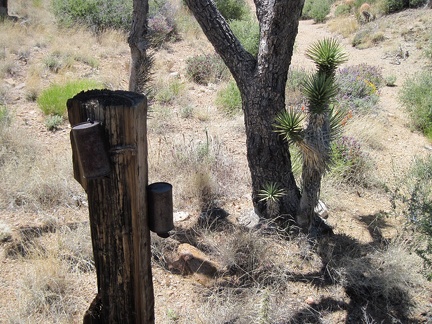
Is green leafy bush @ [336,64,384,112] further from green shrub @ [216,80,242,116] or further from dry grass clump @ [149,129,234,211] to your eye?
dry grass clump @ [149,129,234,211]

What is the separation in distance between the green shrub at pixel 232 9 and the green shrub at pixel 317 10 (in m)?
5.27

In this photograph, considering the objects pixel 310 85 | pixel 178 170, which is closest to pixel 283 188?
pixel 310 85

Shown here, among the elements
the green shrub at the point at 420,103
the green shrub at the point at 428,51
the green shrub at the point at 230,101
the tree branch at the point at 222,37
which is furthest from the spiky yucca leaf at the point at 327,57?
the green shrub at the point at 428,51

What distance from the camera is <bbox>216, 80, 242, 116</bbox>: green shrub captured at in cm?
792

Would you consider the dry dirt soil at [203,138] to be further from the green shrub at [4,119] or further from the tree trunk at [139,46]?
the tree trunk at [139,46]

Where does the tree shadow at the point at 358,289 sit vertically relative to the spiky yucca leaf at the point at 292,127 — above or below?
below

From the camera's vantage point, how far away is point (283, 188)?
4.08 meters

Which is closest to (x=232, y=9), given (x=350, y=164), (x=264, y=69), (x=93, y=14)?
(x=93, y=14)

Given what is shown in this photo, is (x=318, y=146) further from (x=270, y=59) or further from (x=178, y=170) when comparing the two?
(x=178, y=170)

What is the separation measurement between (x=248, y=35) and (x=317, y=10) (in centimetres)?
1056

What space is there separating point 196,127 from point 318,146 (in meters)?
4.19

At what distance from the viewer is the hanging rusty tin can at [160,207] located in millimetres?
1922

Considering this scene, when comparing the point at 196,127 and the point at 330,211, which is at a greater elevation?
the point at 196,127

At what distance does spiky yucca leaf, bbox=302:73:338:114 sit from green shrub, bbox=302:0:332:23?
1872cm
